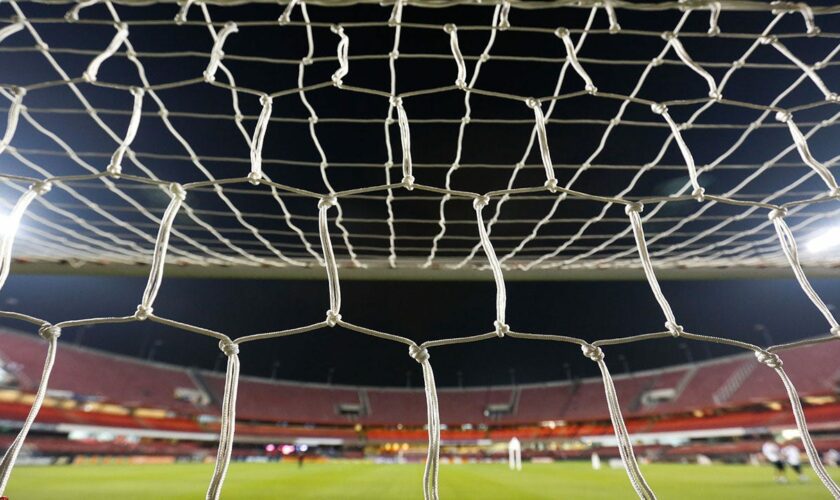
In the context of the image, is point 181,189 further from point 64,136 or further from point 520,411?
point 520,411

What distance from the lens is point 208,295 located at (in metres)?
8.91

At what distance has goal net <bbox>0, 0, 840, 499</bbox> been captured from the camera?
40.2 inches

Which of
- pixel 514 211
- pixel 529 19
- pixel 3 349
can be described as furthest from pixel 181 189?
pixel 3 349

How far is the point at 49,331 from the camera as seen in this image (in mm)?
747

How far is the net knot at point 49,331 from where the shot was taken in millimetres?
742

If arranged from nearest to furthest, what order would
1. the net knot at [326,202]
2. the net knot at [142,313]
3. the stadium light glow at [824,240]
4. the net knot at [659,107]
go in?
the net knot at [142,313] < the net knot at [326,202] < the net knot at [659,107] < the stadium light glow at [824,240]

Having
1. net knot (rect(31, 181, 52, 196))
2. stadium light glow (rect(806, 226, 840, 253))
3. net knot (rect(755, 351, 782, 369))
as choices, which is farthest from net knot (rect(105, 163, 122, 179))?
stadium light glow (rect(806, 226, 840, 253))

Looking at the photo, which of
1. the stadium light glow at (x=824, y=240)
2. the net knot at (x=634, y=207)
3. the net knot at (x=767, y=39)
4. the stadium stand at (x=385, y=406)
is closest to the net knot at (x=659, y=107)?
the net knot at (x=767, y=39)

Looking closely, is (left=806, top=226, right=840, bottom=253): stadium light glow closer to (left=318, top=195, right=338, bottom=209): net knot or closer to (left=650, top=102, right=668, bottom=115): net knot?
(left=650, top=102, right=668, bottom=115): net knot

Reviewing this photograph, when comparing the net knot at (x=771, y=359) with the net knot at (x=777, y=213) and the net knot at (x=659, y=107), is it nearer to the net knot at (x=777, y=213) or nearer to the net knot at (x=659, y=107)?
the net knot at (x=777, y=213)

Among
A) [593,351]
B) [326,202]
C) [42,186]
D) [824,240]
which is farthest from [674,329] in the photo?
[824,240]

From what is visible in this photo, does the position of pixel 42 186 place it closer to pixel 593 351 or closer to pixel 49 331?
pixel 49 331

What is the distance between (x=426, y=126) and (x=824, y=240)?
1.93m

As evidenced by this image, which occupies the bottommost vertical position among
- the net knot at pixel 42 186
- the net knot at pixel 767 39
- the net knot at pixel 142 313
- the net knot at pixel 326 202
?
the net knot at pixel 142 313
